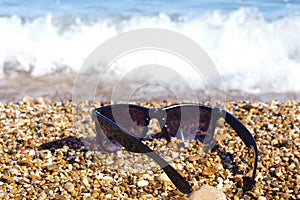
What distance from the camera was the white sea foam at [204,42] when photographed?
558cm

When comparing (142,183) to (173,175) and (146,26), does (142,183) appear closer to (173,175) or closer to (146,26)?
(173,175)

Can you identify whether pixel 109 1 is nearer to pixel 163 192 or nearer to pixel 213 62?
pixel 213 62

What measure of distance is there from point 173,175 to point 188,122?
79 cm

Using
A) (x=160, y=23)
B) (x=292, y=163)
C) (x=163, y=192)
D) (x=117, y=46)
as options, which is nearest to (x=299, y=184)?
(x=292, y=163)

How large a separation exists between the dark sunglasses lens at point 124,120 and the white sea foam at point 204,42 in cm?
206

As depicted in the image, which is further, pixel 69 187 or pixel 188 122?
pixel 188 122

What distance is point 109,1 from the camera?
8.84 metres

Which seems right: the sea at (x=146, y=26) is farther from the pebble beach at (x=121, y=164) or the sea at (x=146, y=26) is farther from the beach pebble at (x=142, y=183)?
the beach pebble at (x=142, y=183)

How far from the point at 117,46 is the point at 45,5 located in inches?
105

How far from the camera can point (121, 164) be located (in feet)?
9.80

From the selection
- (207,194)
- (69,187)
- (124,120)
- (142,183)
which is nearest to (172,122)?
(124,120)

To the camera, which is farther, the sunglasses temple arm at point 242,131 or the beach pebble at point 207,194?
the sunglasses temple arm at point 242,131

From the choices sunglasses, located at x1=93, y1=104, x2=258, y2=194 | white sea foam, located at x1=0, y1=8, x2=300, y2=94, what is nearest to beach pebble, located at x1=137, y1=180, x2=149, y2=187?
sunglasses, located at x1=93, y1=104, x2=258, y2=194

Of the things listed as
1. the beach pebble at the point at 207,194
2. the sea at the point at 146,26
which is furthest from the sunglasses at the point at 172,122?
the sea at the point at 146,26
